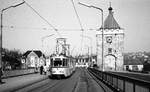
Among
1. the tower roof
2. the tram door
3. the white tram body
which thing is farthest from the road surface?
the tower roof

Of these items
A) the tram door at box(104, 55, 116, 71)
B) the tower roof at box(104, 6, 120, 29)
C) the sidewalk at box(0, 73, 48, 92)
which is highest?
the tower roof at box(104, 6, 120, 29)

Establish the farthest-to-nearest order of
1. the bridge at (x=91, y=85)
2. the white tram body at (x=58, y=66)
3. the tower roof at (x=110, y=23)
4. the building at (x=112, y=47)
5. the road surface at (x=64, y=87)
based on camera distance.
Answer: the tower roof at (x=110, y=23) < the building at (x=112, y=47) < the white tram body at (x=58, y=66) < the road surface at (x=64, y=87) < the bridge at (x=91, y=85)

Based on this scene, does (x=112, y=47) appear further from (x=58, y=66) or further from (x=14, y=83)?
(x=14, y=83)

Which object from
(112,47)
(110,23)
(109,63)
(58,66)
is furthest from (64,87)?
(110,23)

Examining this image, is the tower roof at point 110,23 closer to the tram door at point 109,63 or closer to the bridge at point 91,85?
the tram door at point 109,63

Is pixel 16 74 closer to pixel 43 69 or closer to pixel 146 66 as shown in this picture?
pixel 43 69

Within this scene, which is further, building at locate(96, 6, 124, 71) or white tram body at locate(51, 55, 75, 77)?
building at locate(96, 6, 124, 71)

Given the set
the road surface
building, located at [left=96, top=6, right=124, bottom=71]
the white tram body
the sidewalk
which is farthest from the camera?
building, located at [left=96, top=6, right=124, bottom=71]

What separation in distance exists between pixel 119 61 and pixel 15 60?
102 ft

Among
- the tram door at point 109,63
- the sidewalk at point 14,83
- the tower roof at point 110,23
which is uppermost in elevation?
the tower roof at point 110,23

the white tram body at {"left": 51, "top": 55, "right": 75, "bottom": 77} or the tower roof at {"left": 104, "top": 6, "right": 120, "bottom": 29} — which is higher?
the tower roof at {"left": 104, "top": 6, "right": 120, "bottom": 29}

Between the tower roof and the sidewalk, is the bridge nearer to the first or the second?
the sidewalk

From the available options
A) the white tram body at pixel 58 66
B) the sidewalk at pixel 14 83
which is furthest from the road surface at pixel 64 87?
→ the white tram body at pixel 58 66

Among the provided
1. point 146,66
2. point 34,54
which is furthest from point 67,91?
point 34,54
